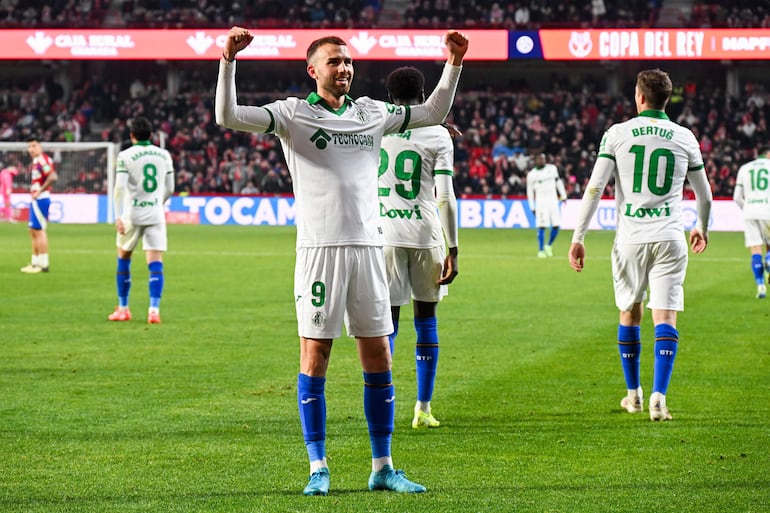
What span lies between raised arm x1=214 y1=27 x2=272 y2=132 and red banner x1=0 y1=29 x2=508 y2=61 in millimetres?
33861

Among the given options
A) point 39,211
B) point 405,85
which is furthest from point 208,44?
point 405,85

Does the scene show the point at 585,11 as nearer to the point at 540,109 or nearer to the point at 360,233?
the point at 540,109

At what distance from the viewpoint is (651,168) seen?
751 cm

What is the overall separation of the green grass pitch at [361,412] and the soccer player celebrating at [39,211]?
10.7 ft

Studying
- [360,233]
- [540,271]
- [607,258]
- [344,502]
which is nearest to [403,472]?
[344,502]

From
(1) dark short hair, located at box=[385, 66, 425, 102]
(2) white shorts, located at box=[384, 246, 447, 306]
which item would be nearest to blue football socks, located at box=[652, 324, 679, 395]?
(2) white shorts, located at box=[384, 246, 447, 306]

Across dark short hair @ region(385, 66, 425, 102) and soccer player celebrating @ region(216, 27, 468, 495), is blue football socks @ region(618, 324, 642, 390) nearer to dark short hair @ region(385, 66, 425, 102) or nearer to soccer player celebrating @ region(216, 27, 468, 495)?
dark short hair @ region(385, 66, 425, 102)

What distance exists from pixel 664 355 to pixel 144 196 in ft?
23.3

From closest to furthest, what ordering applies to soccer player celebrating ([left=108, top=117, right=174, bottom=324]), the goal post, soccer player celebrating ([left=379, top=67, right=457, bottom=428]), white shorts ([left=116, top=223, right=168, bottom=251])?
A: soccer player celebrating ([left=379, top=67, right=457, bottom=428]) < soccer player celebrating ([left=108, top=117, right=174, bottom=324]) < white shorts ([left=116, top=223, right=168, bottom=251]) < the goal post

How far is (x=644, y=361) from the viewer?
33.4 ft

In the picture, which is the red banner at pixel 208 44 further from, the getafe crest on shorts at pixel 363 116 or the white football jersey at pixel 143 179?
the getafe crest on shorts at pixel 363 116

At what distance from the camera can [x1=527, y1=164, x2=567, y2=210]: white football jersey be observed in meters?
24.7

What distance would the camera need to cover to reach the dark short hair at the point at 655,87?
24.5 feet

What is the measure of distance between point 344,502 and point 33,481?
5.06 feet
